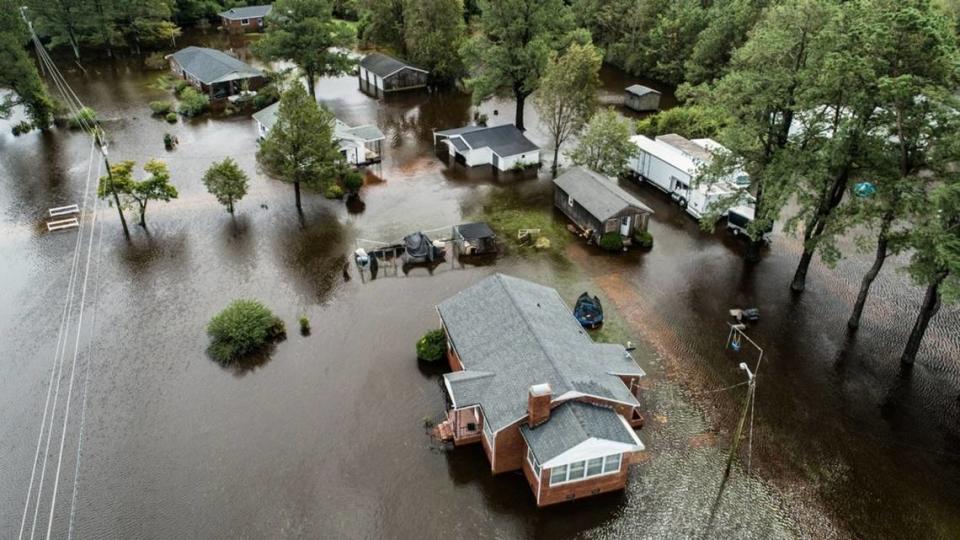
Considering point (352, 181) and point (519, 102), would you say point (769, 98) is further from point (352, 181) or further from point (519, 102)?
point (519, 102)

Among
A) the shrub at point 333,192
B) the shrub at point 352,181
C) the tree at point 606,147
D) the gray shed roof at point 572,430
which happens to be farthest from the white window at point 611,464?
the shrub at point 333,192

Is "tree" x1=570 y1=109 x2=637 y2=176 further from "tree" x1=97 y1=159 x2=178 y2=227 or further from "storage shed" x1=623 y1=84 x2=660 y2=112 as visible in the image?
"tree" x1=97 y1=159 x2=178 y2=227

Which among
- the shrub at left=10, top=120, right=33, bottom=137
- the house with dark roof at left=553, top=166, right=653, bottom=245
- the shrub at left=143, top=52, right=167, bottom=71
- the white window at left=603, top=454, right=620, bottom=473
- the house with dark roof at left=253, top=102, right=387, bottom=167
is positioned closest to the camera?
the white window at left=603, top=454, right=620, bottom=473

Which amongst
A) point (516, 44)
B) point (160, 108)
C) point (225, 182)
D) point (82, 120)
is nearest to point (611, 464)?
point (225, 182)

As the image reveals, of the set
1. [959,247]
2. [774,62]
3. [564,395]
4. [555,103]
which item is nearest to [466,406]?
[564,395]

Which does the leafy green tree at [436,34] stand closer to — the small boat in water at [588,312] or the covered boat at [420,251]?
the covered boat at [420,251]

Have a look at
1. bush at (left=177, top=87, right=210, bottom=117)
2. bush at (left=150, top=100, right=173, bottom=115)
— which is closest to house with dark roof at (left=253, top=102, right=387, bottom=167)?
bush at (left=177, top=87, right=210, bottom=117)

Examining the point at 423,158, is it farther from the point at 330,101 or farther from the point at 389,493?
the point at 389,493
